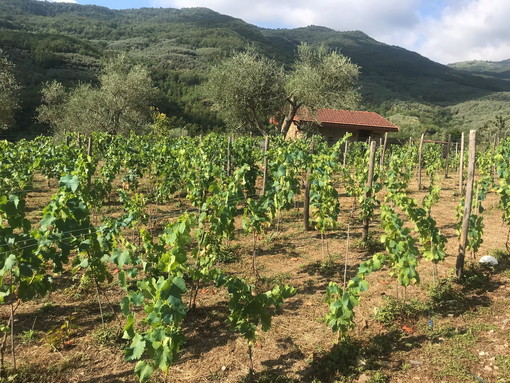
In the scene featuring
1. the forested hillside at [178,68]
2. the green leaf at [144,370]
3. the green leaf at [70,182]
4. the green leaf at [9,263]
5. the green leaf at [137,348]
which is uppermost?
the forested hillside at [178,68]

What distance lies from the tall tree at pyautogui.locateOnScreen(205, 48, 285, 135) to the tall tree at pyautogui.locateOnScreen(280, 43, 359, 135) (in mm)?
1089

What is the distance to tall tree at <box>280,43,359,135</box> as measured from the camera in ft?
68.0

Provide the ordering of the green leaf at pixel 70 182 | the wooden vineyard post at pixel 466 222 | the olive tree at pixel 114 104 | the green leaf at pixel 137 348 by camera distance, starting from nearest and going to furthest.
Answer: the green leaf at pixel 137 348, the green leaf at pixel 70 182, the wooden vineyard post at pixel 466 222, the olive tree at pixel 114 104

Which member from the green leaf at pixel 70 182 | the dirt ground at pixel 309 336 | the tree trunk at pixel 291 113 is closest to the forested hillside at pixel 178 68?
the tree trunk at pixel 291 113

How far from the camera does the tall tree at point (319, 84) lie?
20.7 meters

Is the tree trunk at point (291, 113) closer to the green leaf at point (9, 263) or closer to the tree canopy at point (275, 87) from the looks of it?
the tree canopy at point (275, 87)

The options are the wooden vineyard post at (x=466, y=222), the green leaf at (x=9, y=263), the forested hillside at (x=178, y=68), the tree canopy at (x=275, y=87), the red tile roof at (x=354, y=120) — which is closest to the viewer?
the green leaf at (x=9, y=263)

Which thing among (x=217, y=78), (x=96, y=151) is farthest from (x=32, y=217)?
(x=217, y=78)

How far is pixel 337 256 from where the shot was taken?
650 cm

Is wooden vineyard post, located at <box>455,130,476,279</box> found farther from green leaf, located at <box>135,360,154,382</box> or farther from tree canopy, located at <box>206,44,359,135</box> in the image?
tree canopy, located at <box>206,44,359,135</box>

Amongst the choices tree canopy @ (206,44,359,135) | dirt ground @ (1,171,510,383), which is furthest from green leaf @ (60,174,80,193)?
tree canopy @ (206,44,359,135)

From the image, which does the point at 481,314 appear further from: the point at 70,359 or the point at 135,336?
the point at 70,359

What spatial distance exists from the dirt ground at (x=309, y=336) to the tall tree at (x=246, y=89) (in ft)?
52.7

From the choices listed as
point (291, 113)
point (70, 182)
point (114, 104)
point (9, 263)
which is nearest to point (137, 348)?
point (9, 263)
